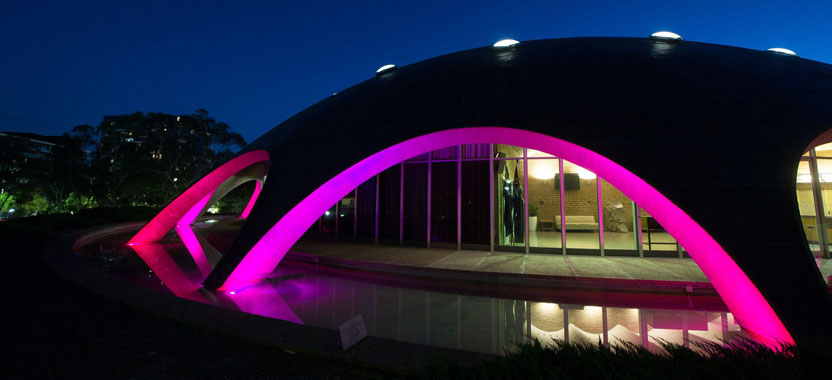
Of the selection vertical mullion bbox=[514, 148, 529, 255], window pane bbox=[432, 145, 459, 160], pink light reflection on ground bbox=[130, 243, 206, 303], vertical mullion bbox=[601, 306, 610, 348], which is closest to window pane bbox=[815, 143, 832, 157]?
vertical mullion bbox=[514, 148, 529, 255]

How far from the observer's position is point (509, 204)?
12062mm

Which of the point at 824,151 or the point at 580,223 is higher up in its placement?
the point at 824,151

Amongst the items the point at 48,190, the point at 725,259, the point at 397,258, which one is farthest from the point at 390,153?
the point at 48,190

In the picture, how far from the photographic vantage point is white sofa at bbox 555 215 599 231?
10828mm

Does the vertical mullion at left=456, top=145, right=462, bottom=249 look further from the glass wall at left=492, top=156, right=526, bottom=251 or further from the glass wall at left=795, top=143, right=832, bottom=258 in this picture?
Answer: the glass wall at left=795, top=143, right=832, bottom=258

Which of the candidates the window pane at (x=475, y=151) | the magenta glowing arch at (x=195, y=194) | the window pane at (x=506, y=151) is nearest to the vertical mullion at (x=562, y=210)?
the window pane at (x=506, y=151)

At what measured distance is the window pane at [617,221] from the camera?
10481 millimetres

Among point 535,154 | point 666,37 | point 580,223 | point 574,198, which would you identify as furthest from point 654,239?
point 666,37

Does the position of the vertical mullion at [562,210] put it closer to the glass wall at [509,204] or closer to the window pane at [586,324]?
the glass wall at [509,204]

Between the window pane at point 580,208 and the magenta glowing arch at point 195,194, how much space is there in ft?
31.3

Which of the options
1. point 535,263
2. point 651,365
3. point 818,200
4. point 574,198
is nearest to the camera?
point 651,365

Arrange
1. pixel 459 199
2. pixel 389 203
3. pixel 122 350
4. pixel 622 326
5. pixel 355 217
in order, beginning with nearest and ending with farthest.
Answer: pixel 122 350 < pixel 622 326 < pixel 459 199 < pixel 389 203 < pixel 355 217

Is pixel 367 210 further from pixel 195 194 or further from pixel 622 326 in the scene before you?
pixel 622 326

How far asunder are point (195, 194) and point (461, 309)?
9.88 m
